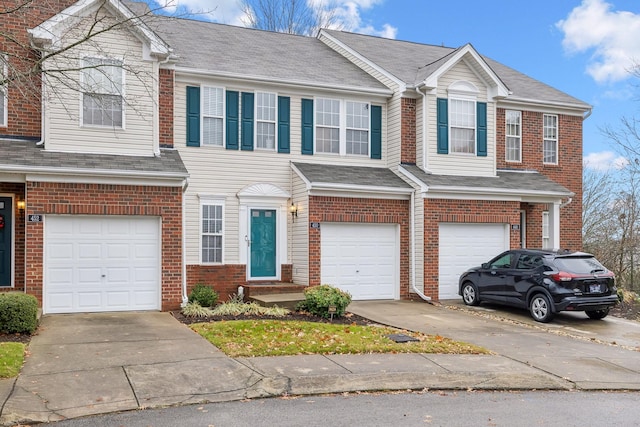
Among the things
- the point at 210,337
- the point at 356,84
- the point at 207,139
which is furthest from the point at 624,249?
the point at 210,337

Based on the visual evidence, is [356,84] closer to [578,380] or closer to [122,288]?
[122,288]

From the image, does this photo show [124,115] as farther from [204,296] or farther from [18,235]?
[204,296]

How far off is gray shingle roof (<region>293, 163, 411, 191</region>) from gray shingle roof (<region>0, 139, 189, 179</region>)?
3.55 m

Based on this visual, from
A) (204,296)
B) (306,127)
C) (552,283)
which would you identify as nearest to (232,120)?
(306,127)

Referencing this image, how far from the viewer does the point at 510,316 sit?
46.5ft

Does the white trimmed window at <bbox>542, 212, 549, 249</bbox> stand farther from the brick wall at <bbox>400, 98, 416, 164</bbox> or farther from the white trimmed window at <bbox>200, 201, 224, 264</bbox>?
the white trimmed window at <bbox>200, 201, 224, 264</bbox>

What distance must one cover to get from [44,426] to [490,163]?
14.7m

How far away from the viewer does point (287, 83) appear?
637 inches

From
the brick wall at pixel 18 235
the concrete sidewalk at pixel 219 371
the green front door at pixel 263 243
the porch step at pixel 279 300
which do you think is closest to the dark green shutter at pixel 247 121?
the green front door at pixel 263 243

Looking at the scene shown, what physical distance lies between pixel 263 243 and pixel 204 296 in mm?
2418

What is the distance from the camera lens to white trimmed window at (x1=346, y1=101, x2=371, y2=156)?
17.2 metres

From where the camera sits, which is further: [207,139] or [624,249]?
[624,249]

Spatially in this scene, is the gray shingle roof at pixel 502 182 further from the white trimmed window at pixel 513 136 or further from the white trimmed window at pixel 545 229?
the white trimmed window at pixel 545 229

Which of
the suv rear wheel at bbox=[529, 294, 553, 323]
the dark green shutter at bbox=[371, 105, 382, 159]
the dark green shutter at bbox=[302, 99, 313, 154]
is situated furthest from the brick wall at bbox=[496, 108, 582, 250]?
the dark green shutter at bbox=[302, 99, 313, 154]
